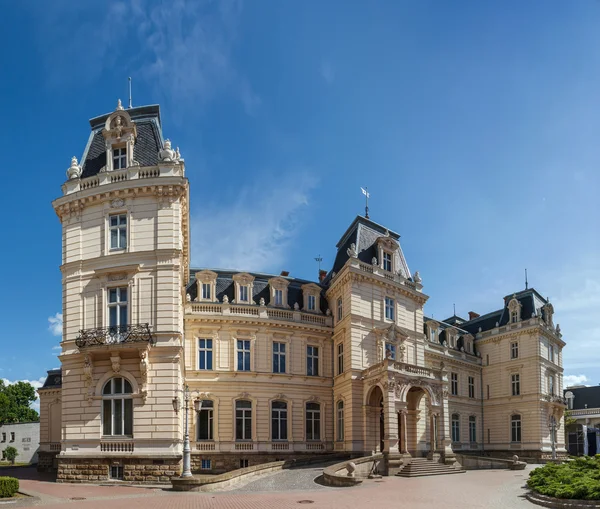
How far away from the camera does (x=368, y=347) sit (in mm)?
40031

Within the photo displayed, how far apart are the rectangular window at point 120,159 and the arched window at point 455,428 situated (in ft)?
122

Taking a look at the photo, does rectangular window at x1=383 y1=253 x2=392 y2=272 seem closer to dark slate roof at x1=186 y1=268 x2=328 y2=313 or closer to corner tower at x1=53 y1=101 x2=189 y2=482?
dark slate roof at x1=186 y1=268 x2=328 y2=313

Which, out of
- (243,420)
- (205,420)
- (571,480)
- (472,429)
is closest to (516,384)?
(472,429)

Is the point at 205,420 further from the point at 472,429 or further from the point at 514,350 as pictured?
the point at 514,350

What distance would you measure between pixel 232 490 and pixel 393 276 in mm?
21208

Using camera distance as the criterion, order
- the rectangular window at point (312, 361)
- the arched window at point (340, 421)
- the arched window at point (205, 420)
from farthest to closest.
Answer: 1. the rectangular window at point (312, 361)
2. the arched window at point (340, 421)
3. the arched window at point (205, 420)

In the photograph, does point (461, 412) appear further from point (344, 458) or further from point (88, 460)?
point (88, 460)

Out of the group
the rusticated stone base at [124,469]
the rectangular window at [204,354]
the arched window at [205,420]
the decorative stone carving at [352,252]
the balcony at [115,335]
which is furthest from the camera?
the decorative stone carving at [352,252]

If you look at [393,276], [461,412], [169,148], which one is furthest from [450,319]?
[169,148]

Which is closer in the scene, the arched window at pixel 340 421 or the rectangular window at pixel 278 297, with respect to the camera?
the arched window at pixel 340 421

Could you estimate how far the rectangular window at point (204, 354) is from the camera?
1540 inches

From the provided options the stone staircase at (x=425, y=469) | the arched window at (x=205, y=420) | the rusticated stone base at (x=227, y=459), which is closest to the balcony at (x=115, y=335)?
the arched window at (x=205, y=420)

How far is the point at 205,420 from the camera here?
38.7 metres

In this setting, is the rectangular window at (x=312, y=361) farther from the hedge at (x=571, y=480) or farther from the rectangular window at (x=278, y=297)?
the hedge at (x=571, y=480)
